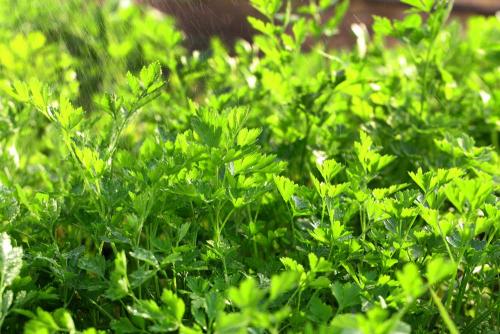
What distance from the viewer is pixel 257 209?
1.23m

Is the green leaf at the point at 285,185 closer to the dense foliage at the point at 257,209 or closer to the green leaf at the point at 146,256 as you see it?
the dense foliage at the point at 257,209

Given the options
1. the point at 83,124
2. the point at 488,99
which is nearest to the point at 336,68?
the point at 488,99

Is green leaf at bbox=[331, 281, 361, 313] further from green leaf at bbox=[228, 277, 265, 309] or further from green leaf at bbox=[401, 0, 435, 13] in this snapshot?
green leaf at bbox=[401, 0, 435, 13]

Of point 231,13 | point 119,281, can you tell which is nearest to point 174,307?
point 119,281

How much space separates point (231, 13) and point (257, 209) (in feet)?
8.67

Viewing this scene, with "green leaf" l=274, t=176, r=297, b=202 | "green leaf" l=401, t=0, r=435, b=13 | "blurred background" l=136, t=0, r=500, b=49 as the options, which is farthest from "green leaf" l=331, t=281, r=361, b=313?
"blurred background" l=136, t=0, r=500, b=49

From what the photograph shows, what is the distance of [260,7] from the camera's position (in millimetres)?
1617

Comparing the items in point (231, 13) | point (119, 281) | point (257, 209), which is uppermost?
point (119, 281)

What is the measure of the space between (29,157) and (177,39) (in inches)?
17.0

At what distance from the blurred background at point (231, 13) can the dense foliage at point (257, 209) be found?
1.93 ft

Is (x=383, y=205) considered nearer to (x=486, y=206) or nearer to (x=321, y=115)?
(x=486, y=206)

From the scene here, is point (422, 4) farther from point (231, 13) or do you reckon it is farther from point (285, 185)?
point (231, 13)

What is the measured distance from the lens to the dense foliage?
97cm

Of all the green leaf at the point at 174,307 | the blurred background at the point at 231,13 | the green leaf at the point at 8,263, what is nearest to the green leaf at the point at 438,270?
the green leaf at the point at 174,307
